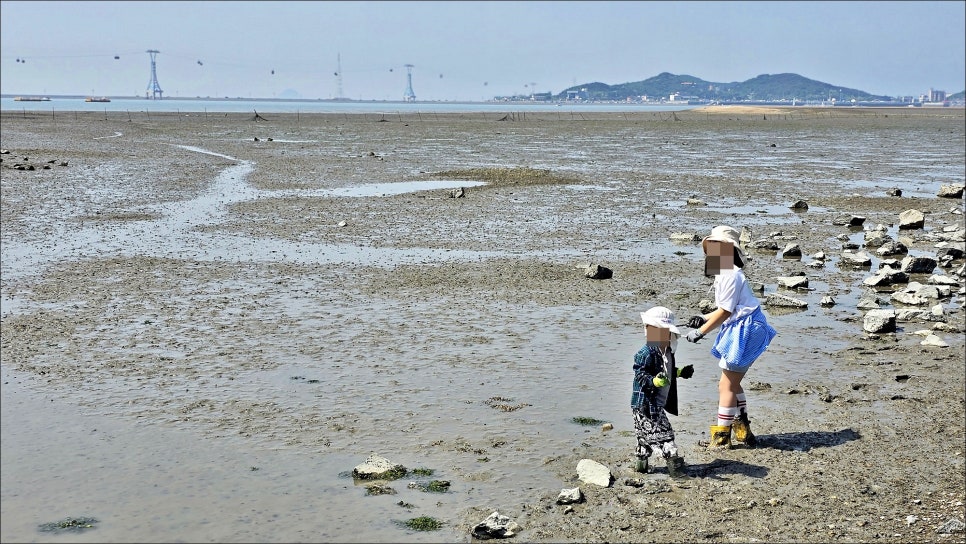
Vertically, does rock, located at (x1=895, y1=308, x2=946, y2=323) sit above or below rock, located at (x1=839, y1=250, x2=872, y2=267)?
below

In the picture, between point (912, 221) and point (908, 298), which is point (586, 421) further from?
point (912, 221)

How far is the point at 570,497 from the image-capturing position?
6449 mm

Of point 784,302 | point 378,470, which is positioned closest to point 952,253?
point 784,302

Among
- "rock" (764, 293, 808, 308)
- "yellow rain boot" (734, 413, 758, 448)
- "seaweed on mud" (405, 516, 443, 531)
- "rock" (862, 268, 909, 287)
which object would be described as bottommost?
"seaweed on mud" (405, 516, 443, 531)

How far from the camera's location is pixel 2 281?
13953 millimetres

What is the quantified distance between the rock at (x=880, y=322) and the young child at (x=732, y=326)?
417cm

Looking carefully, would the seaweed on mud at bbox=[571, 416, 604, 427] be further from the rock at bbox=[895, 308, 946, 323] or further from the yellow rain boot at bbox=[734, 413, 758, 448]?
the rock at bbox=[895, 308, 946, 323]

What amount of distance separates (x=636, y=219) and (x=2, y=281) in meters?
12.6

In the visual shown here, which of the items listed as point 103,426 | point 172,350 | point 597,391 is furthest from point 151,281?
point 597,391

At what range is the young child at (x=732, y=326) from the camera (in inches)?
287

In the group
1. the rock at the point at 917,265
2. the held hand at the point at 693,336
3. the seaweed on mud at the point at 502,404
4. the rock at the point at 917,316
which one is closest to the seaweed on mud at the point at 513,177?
the rock at the point at 917,265

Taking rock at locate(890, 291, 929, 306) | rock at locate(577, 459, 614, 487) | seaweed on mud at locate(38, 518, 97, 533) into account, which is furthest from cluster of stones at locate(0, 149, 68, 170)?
rock at locate(577, 459, 614, 487)

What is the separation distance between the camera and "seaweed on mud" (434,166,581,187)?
2895 cm

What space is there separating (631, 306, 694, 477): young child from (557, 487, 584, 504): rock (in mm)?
713
